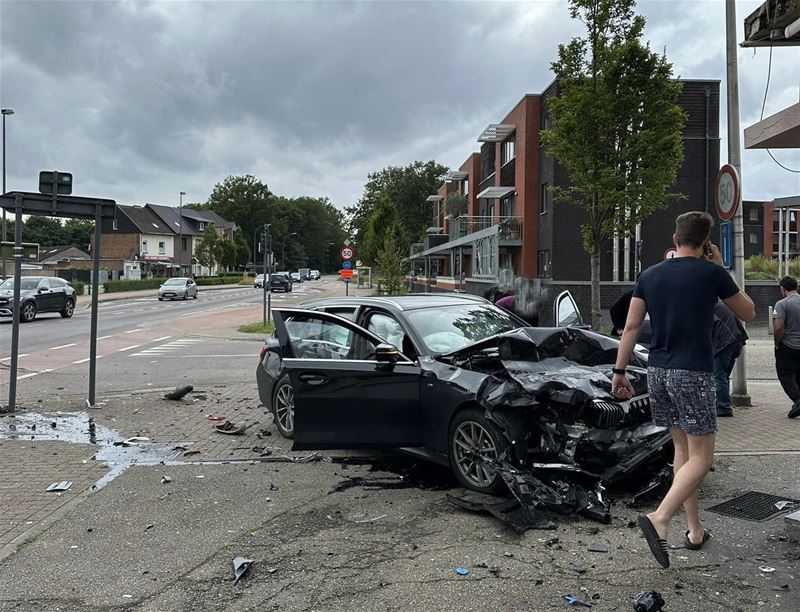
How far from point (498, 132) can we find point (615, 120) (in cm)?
2055

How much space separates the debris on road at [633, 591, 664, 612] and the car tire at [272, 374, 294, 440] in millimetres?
4694

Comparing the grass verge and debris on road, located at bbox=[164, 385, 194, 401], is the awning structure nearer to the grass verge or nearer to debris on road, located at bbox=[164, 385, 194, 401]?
debris on road, located at bbox=[164, 385, 194, 401]

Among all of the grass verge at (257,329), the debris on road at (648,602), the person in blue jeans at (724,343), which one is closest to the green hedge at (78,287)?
the grass verge at (257,329)

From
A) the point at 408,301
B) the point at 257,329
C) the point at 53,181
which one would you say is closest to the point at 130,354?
the point at 257,329

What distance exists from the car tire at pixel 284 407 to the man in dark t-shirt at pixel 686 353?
437 centimetres

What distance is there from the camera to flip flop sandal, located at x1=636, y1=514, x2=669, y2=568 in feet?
12.4

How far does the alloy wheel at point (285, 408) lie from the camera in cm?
764

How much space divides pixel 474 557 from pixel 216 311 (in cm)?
3253

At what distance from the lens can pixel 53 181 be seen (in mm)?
9055

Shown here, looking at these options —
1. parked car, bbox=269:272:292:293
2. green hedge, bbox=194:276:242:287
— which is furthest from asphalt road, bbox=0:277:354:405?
green hedge, bbox=194:276:242:287

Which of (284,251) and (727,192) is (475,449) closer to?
(727,192)

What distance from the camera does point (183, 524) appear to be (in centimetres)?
501

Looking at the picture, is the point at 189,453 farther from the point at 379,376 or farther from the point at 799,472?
the point at 799,472

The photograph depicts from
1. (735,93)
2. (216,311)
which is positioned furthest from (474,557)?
(216,311)
